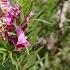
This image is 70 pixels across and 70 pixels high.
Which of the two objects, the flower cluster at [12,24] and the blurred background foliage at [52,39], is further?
the blurred background foliage at [52,39]

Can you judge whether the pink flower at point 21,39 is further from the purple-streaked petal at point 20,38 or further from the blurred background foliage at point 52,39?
the blurred background foliage at point 52,39

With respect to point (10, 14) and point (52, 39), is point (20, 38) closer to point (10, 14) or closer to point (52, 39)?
point (10, 14)

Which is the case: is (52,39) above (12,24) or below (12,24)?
below

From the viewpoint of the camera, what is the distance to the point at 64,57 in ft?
7.63

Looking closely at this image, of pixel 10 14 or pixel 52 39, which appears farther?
pixel 52 39

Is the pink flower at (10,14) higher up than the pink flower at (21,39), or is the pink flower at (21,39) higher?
the pink flower at (10,14)

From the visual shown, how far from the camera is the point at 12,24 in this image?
3.99ft

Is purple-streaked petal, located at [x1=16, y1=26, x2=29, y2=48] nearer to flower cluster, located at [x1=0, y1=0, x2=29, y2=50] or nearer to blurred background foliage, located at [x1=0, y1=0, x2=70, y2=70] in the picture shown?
flower cluster, located at [x1=0, y1=0, x2=29, y2=50]

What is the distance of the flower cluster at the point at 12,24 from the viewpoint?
47.6 inches

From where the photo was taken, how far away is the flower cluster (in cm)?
121

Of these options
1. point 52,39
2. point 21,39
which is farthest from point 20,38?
point 52,39

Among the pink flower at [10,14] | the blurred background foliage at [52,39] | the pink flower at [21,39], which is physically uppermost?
the pink flower at [10,14]

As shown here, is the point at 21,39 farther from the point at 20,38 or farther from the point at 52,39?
the point at 52,39

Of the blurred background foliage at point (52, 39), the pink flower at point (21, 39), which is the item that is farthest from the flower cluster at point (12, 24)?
the blurred background foliage at point (52, 39)
